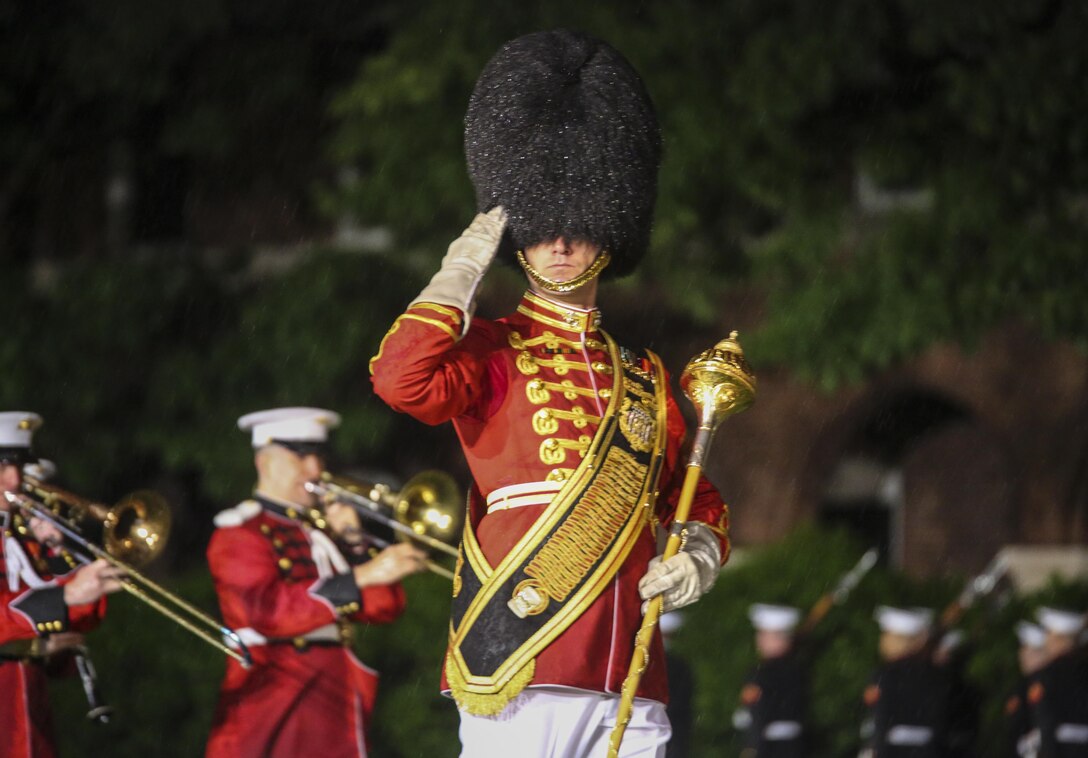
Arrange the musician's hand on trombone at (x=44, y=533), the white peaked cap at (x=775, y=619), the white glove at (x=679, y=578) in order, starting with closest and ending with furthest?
1. the white glove at (x=679, y=578)
2. the musician's hand on trombone at (x=44, y=533)
3. the white peaked cap at (x=775, y=619)

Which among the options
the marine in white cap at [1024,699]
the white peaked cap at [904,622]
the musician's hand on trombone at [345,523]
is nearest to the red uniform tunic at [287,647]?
the musician's hand on trombone at [345,523]

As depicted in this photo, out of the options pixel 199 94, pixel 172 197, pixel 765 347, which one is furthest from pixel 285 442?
pixel 172 197

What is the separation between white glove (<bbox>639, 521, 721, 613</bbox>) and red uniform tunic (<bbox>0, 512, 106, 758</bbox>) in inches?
114

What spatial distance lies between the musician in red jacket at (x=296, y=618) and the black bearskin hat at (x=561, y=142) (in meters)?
2.90

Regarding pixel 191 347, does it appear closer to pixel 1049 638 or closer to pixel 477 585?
pixel 1049 638

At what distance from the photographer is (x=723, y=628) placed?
11.5m

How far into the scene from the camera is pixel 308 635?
7723 mm

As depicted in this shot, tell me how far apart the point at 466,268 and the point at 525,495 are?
0.60 m

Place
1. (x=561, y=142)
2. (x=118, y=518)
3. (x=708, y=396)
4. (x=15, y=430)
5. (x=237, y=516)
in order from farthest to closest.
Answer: (x=237, y=516), (x=118, y=518), (x=15, y=430), (x=561, y=142), (x=708, y=396)

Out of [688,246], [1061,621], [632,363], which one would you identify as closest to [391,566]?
[632,363]

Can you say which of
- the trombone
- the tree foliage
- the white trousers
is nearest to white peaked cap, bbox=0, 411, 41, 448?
the trombone

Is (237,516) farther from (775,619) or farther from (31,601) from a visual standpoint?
(775,619)

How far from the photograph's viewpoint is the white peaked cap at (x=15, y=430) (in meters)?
7.12

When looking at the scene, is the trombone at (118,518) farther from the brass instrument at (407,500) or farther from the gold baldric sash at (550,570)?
the gold baldric sash at (550,570)
